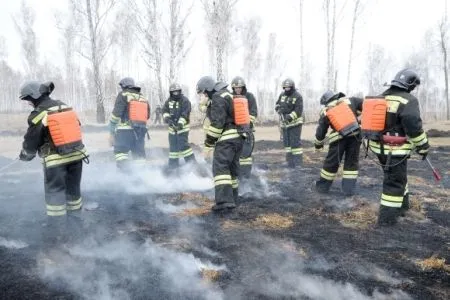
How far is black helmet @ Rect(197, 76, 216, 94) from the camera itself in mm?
6095

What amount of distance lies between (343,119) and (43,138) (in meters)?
4.46

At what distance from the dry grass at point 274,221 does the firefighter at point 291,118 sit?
13.8 feet

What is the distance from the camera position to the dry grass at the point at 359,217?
5.35 meters

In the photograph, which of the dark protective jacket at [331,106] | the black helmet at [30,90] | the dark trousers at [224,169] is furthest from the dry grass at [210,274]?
the dark protective jacket at [331,106]

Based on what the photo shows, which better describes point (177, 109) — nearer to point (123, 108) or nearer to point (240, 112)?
point (123, 108)

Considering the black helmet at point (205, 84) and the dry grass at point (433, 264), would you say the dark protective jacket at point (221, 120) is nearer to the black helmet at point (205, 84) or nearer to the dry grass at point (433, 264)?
the black helmet at point (205, 84)

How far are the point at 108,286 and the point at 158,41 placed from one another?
21366 millimetres

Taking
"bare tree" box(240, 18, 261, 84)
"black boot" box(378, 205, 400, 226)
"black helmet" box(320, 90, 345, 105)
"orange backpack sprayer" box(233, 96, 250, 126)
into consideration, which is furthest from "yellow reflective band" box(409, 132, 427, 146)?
"bare tree" box(240, 18, 261, 84)

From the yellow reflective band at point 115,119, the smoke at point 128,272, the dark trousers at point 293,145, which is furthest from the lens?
the dark trousers at point 293,145

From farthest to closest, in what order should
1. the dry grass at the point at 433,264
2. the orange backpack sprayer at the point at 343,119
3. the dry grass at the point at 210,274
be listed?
1. the orange backpack sprayer at the point at 343,119
2. the dry grass at the point at 433,264
3. the dry grass at the point at 210,274

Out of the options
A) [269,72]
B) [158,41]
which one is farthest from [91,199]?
[269,72]

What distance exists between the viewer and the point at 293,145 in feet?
32.3

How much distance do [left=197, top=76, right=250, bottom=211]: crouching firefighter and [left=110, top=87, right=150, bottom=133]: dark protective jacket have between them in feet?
9.47

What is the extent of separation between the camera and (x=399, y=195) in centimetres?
521
